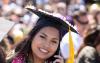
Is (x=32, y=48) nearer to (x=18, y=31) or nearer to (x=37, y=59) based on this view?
(x=37, y=59)

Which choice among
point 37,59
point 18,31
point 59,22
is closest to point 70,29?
point 59,22

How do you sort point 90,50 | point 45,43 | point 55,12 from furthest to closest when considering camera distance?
point 55,12, point 90,50, point 45,43

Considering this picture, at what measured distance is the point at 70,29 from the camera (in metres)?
4.51

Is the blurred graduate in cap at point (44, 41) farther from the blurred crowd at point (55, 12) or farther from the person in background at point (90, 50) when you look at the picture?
the person in background at point (90, 50)

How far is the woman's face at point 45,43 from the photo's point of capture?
446cm

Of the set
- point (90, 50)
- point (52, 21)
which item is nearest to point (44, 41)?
point (52, 21)

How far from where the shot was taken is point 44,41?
14.7 feet

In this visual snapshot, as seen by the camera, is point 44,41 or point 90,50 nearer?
point 44,41

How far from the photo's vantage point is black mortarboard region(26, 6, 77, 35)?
4492mm

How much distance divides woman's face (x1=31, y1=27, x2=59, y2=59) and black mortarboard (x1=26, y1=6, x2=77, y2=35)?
Result: 0.06 meters

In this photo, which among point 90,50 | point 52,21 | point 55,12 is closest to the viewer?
point 52,21

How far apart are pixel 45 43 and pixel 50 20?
0.26 meters

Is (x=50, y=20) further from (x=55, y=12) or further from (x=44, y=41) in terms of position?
(x=55, y=12)

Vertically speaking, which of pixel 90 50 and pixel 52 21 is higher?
pixel 52 21
